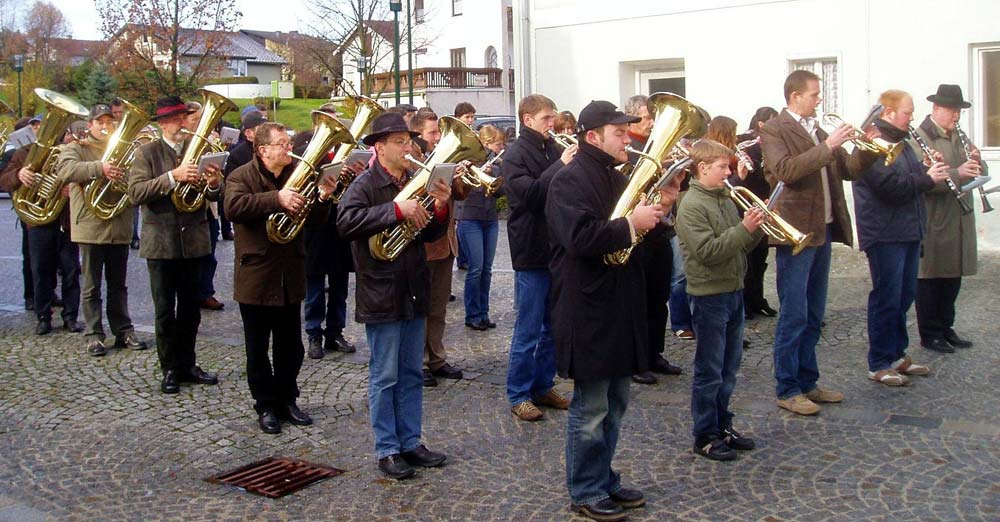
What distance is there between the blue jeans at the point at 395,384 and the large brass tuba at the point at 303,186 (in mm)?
1039

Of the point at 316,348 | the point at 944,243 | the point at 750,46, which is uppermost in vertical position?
the point at 750,46

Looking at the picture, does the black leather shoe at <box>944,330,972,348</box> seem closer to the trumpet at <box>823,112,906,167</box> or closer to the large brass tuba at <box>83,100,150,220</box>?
the trumpet at <box>823,112,906,167</box>

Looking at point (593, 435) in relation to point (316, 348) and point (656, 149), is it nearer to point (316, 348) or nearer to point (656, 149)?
point (656, 149)

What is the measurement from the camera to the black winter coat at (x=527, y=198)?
21.4 feet

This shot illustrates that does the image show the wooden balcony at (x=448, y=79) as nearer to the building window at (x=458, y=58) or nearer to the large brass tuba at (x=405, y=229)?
the building window at (x=458, y=58)

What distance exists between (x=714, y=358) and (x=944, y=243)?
3.25 metres

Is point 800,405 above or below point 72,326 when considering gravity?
below

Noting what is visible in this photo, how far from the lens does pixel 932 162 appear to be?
7590mm

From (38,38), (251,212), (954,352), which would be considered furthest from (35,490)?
(38,38)

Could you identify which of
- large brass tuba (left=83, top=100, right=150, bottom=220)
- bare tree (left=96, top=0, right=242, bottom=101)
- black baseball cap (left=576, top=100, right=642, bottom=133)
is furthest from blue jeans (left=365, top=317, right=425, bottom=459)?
bare tree (left=96, top=0, right=242, bottom=101)

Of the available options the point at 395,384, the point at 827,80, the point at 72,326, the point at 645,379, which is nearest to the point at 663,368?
the point at 645,379

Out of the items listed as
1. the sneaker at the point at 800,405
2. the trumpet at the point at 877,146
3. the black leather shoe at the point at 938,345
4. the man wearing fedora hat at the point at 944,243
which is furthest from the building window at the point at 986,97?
the sneaker at the point at 800,405

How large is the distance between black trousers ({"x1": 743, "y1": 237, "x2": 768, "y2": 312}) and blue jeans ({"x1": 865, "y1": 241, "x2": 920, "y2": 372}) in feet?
6.05

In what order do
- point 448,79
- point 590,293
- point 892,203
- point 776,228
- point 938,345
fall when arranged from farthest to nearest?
point 448,79
point 938,345
point 892,203
point 776,228
point 590,293
